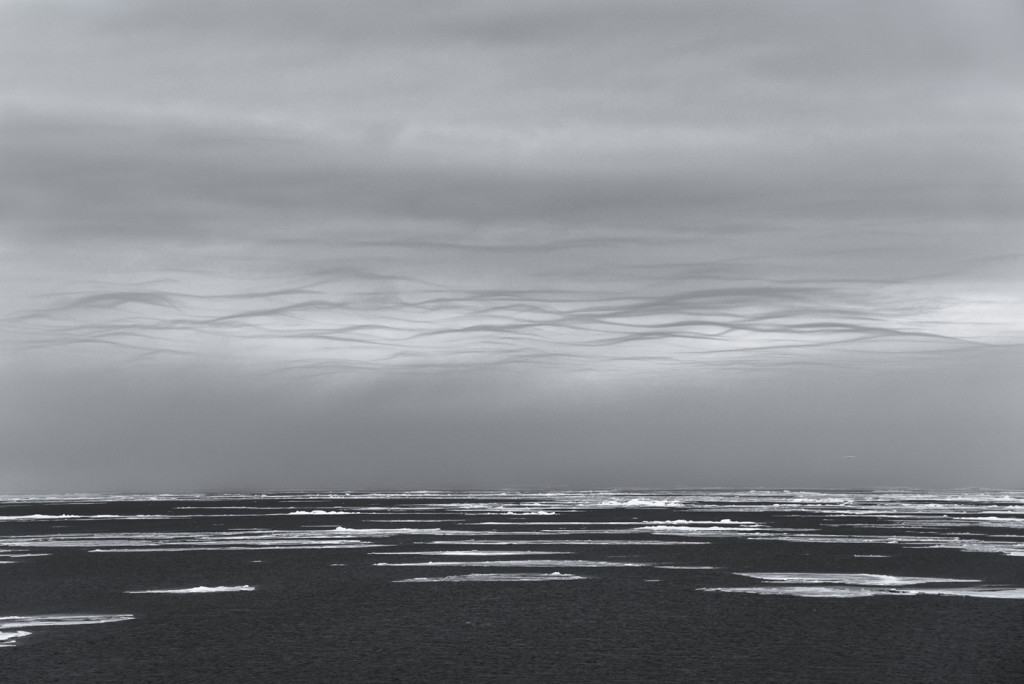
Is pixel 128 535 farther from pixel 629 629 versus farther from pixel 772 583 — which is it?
pixel 629 629

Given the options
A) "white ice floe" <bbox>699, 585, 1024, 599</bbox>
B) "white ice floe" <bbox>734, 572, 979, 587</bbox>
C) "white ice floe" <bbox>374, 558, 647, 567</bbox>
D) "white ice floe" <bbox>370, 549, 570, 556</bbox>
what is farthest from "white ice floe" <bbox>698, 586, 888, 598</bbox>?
"white ice floe" <bbox>370, 549, 570, 556</bbox>

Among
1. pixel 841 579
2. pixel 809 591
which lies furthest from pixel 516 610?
pixel 841 579

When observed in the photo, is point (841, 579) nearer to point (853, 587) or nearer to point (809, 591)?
point (853, 587)

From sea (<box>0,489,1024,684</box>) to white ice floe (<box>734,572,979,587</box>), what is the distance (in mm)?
96

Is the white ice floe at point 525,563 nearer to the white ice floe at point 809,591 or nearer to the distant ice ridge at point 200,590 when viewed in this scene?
the white ice floe at point 809,591

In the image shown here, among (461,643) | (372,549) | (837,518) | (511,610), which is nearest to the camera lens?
(461,643)

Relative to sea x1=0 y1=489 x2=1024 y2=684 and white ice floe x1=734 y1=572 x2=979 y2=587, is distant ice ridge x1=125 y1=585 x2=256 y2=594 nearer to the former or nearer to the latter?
sea x1=0 y1=489 x2=1024 y2=684

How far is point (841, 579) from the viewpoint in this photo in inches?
1199

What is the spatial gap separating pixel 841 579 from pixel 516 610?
1011cm

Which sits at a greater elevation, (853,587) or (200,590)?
(200,590)

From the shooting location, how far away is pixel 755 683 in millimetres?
16562

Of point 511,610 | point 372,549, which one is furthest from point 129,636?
point 372,549

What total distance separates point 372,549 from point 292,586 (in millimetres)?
13733

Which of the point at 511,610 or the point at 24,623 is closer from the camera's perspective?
the point at 24,623
